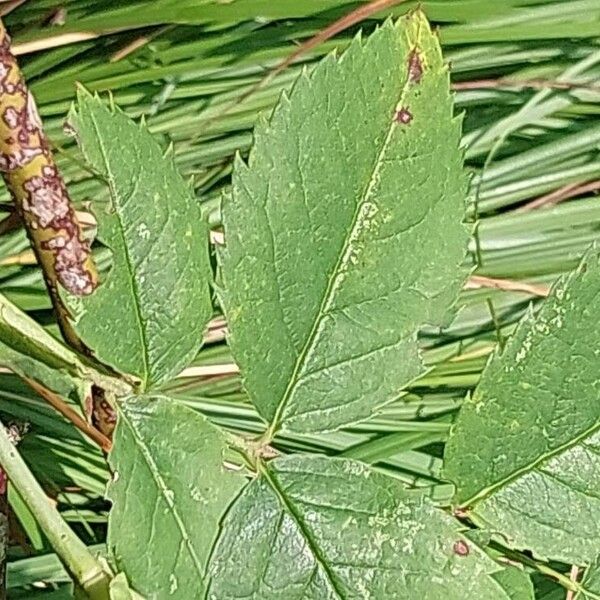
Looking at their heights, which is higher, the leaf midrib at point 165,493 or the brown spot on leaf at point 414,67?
the brown spot on leaf at point 414,67

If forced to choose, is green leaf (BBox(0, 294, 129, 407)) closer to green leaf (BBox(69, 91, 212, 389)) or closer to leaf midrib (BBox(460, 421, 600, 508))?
green leaf (BBox(69, 91, 212, 389))

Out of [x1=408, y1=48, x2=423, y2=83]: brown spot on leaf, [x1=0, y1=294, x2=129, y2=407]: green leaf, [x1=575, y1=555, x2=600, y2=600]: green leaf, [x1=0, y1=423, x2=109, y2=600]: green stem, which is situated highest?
[x1=408, y1=48, x2=423, y2=83]: brown spot on leaf

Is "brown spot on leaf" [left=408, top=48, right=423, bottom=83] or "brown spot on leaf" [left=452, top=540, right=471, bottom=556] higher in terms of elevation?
"brown spot on leaf" [left=408, top=48, right=423, bottom=83]

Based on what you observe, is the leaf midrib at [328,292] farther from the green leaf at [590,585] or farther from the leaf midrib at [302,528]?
the green leaf at [590,585]

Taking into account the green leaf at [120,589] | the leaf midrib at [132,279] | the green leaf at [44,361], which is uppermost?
the leaf midrib at [132,279]

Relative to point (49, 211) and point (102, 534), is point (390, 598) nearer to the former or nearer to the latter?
point (49, 211)

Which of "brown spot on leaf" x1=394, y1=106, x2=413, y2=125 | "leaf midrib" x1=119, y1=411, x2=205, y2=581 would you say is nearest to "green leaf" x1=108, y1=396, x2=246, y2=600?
"leaf midrib" x1=119, y1=411, x2=205, y2=581

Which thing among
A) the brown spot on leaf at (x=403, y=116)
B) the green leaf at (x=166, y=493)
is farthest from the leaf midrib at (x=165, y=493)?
the brown spot on leaf at (x=403, y=116)
